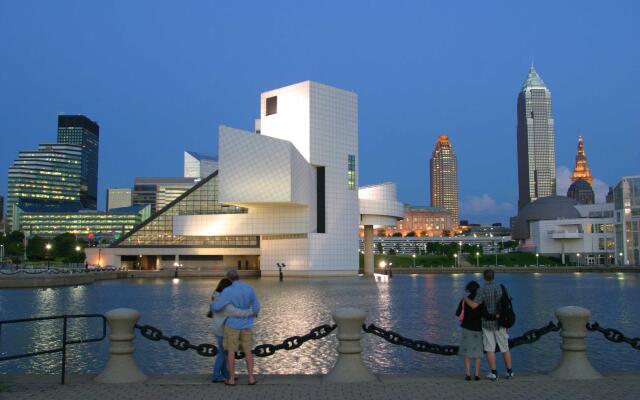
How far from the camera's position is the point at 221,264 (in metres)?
105

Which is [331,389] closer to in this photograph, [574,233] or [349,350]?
[349,350]

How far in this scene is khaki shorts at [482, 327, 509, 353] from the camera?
11.4 meters

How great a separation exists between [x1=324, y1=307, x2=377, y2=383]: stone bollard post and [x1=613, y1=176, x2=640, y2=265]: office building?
420ft

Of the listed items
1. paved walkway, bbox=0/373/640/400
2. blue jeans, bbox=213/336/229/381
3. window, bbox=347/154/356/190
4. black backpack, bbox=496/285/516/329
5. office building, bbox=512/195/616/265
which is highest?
window, bbox=347/154/356/190

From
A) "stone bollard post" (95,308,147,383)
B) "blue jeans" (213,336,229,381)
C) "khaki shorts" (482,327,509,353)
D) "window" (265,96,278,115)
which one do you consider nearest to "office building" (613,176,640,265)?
"window" (265,96,278,115)

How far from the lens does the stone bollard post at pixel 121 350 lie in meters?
11.0

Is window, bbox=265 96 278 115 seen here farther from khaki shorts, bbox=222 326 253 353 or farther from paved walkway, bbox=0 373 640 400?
paved walkway, bbox=0 373 640 400

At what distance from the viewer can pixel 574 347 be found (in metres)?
11.3

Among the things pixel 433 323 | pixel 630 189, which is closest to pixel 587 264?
pixel 630 189

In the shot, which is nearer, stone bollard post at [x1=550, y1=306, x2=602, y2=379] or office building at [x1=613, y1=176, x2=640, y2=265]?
stone bollard post at [x1=550, y1=306, x2=602, y2=379]

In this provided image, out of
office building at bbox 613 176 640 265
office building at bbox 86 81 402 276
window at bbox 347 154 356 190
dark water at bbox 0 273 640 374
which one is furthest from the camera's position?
office building at bbox 613 176 640 265

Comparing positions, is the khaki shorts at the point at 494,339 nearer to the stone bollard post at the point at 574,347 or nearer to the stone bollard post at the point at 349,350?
the stone bollard post at the point at 574,347

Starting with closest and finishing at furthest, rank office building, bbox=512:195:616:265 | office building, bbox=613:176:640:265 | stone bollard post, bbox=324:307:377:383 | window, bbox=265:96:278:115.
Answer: stone bollard post, bbox=324:307:377:383
window, bbox=265:96:278:115
office building, bbox=613:176:640:265
office building, bbox=512:195:616:265

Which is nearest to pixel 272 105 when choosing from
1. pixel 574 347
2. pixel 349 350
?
pixel 349 350
